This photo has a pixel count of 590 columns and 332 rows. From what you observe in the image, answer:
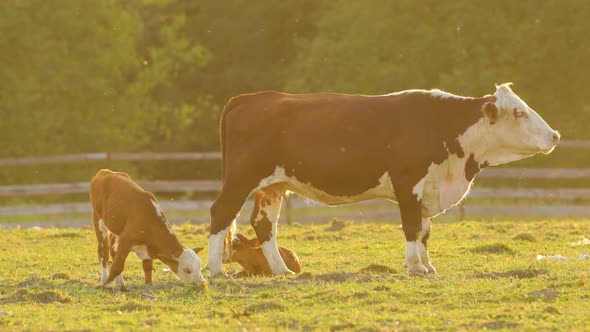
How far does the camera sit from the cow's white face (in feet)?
40.5

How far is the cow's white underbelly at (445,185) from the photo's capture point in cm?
1352

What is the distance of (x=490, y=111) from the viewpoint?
13.5m

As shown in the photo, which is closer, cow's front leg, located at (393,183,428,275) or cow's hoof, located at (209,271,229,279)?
cow's front leg, located at (393,183,428,275)

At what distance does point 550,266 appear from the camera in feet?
44.9

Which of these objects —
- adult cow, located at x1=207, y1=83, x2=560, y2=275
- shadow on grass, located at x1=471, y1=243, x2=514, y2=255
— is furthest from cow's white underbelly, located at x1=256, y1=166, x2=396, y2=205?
shadow on grass, located at x1=471, y1=243, x2=514, y2=255

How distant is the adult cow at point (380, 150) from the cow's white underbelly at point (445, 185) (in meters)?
0.01

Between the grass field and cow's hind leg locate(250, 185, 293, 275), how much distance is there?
1.40ft

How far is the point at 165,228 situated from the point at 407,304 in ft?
8.82

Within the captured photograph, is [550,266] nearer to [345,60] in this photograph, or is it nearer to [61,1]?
[345,60]

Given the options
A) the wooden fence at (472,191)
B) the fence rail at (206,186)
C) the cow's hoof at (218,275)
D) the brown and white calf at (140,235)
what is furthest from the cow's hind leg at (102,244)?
the fence rail at (206,186)

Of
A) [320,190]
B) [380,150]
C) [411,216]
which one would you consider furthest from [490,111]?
[320,190]

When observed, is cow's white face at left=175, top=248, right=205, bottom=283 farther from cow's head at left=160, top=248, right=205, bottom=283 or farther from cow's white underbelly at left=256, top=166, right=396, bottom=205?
cow's white underbelly at left=256, top=166, right=396, bottom=205

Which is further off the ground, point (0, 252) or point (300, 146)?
point (300, 146)

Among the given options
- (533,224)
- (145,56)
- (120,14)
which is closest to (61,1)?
(120,14)
